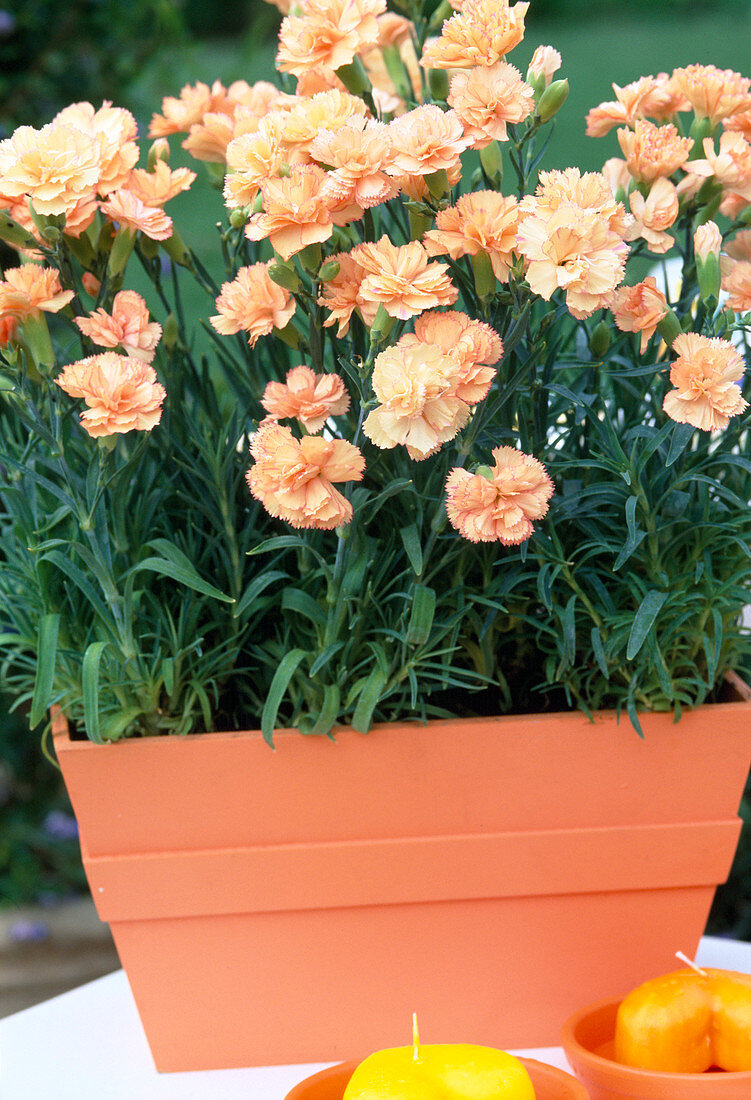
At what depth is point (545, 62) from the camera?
542mm

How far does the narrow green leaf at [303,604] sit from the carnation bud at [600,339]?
0.69 feet

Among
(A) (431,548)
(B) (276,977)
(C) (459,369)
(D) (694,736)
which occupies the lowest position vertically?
(B) (276,977)

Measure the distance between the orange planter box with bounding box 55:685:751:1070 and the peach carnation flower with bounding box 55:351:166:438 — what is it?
0.59 feet

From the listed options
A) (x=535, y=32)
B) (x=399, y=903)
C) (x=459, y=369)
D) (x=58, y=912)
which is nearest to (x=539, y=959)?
(x=399, y=903)

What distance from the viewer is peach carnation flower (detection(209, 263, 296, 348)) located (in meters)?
0.52

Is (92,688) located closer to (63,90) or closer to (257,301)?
(257,301)

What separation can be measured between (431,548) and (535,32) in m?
3.21

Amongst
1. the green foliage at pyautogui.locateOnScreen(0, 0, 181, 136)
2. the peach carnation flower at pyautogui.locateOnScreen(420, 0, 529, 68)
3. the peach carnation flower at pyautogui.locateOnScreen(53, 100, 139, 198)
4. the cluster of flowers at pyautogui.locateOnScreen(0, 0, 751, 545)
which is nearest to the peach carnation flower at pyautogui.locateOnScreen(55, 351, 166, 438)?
the cluster of flowers at pyautogui.locateOnScreen(0, 0, 751, 545)

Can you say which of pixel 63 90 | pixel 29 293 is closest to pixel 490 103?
pixel 29 293

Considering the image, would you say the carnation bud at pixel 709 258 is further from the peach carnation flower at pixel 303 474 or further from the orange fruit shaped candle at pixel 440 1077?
the orange fruit shaped candle at pixel 440 1077

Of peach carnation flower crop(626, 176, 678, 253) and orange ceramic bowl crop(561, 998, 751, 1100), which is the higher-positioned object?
peach carnation flower crop(626, 176, 678, 253)

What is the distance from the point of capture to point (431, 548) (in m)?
0.57

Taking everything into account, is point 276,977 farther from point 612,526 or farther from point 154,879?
point 612,526

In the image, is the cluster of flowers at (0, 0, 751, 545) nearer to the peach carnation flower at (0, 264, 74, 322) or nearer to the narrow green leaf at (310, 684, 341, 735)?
the peach carnation flower at (0, 264, 74, 322)
